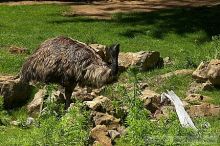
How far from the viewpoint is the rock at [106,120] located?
1076cm

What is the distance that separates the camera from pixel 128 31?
21.5 metres

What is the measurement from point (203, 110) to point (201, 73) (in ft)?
8.52

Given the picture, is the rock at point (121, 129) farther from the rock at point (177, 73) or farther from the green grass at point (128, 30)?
the green grass at point (128, 30)

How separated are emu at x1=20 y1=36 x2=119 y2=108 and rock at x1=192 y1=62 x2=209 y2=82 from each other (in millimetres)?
3105

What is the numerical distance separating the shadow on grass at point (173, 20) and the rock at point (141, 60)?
4.51 meters

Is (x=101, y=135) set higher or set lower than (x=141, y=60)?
higher

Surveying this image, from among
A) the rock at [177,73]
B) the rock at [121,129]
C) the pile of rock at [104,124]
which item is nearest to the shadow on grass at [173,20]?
the rock at [177,73]

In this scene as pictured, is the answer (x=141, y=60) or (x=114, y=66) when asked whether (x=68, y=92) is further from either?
(x=141, y=60)

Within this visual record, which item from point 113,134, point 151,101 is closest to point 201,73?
point 151,101

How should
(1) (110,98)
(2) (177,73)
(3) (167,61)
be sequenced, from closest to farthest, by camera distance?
(1) (110,98)
(2) (177,73)
(3) (167,61)

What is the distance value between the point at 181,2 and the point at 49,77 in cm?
1563

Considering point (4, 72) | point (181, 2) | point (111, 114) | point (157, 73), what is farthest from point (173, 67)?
point (181, 2)

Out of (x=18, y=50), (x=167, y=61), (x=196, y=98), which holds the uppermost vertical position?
(x=196, y=98)

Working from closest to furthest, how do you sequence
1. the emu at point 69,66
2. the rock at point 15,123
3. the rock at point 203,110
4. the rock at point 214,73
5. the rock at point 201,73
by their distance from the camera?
the rock at point 15,123 < the emu at point 69,66 < the rock at point 203,110 < the rock at point 214,73 < the rock at point 201,73
